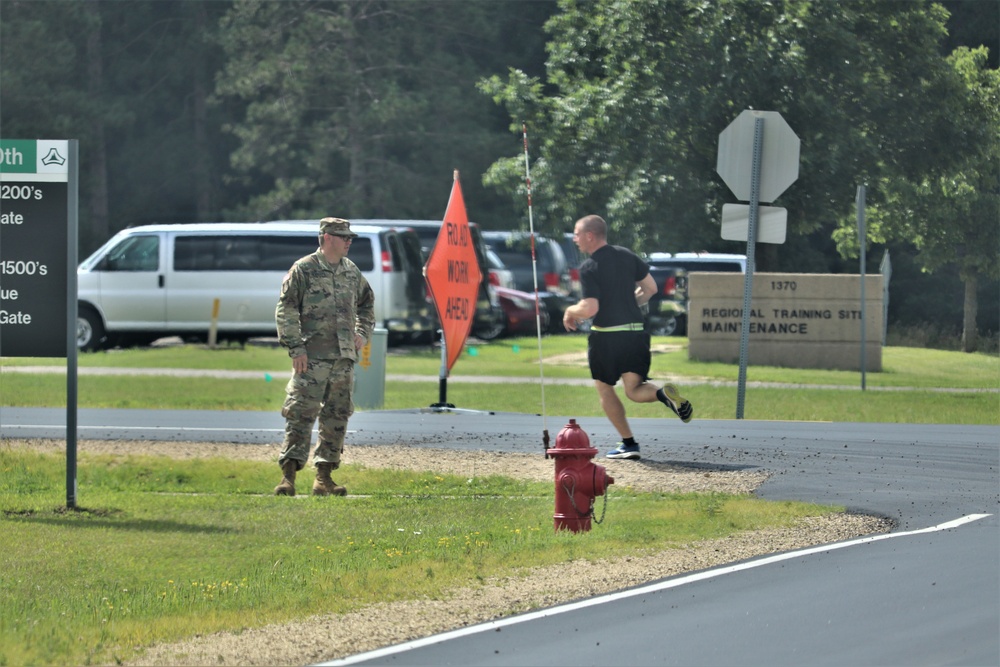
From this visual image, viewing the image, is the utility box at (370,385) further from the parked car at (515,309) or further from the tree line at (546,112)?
the parked car at (515,309)

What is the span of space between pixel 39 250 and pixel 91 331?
20.8 meters

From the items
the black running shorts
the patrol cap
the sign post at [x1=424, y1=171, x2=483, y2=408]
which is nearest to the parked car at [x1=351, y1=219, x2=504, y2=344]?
the sign post at [x1=424, y1=171, x2=483, y2=408]

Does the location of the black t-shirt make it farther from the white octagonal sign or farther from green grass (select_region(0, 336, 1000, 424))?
green grass (select_region(0, 336, 1000, 424))

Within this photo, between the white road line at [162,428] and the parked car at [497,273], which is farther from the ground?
the parked car at [497,273]

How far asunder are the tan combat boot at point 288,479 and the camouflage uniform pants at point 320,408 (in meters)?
0.04

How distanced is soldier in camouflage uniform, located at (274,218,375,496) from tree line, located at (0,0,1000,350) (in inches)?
758

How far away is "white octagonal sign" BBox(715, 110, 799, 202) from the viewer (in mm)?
15336

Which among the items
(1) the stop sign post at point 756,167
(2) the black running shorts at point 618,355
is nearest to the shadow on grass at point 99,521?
(2) the black running shorts at point 618,355

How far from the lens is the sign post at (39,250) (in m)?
10.8

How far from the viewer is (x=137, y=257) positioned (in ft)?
102

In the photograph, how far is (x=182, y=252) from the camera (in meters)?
31.1

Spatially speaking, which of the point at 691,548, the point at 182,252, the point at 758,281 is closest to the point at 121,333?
the point at 182,252

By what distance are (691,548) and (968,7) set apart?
101 feet

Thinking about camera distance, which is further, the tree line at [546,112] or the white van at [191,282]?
the white van at [191,282]
